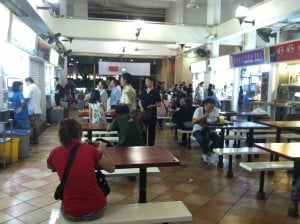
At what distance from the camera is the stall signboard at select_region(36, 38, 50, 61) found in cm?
841

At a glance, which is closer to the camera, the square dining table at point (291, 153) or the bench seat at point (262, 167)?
the square dining table at point (291, 153)

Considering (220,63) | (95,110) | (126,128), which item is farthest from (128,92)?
(220,63)

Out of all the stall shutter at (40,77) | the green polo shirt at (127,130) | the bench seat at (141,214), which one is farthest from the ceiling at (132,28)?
the bench seat at (141,214)

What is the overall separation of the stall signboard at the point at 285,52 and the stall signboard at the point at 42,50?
6.58 metres

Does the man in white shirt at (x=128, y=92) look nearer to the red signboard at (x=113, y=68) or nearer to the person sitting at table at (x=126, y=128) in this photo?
the person sitting at table at (x=126, y=128)

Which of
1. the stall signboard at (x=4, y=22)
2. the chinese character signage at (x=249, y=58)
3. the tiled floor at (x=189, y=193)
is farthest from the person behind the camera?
the chinese character signage at (x=249, y=58)

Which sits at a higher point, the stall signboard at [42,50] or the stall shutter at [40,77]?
the stall signboard at [42,50]

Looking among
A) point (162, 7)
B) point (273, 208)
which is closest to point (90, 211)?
point (273, 208)

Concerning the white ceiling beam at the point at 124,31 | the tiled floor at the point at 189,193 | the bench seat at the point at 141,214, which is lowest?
the tiled floor at the point at 189,193

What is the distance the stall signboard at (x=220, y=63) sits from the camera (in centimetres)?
1141

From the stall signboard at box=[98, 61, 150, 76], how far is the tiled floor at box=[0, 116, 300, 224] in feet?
38.4

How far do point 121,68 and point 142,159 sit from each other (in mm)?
14660

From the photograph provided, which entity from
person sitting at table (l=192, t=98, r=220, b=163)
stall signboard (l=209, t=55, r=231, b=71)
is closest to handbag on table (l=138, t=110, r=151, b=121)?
person sitting at table (l=192, t=98, r=220, b=163)

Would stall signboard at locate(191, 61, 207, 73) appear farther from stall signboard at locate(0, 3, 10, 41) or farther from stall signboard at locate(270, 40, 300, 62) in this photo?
stall signboard at locate(0, 3, 10, 41)
